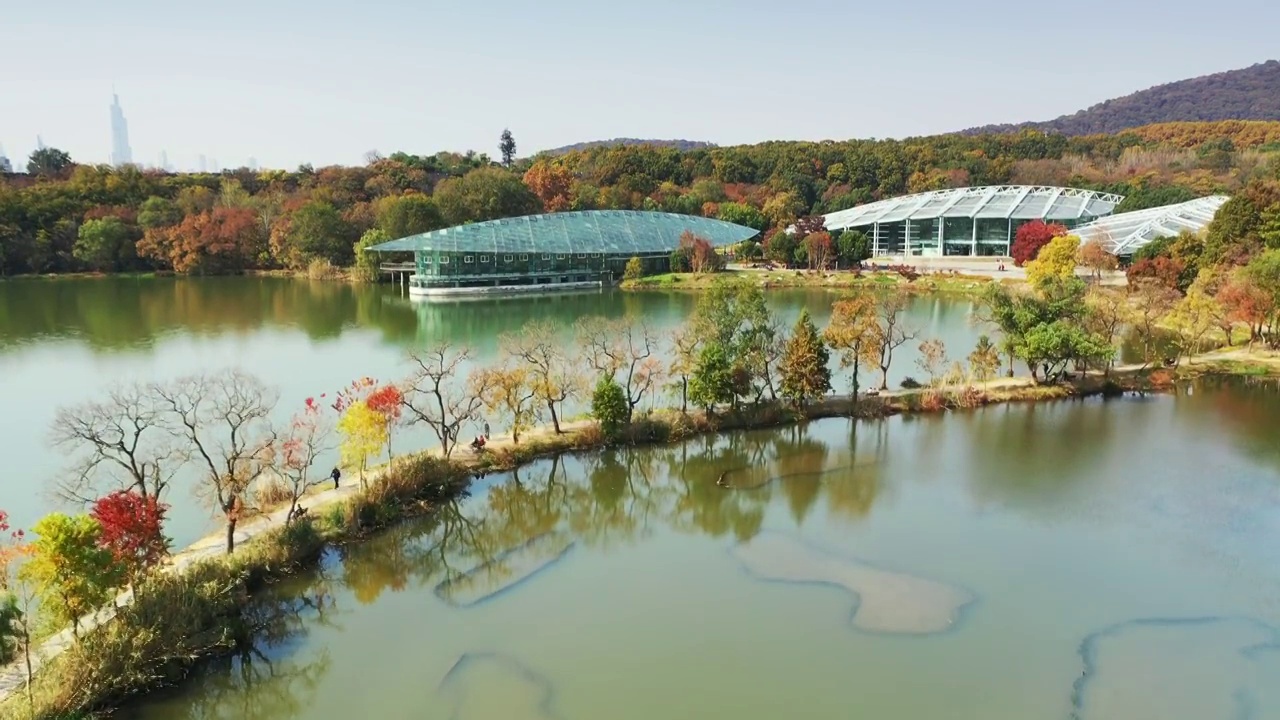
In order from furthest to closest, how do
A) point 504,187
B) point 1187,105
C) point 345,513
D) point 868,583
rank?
point 1187,105 → point 504,187 → point 345,513 → point 868,583

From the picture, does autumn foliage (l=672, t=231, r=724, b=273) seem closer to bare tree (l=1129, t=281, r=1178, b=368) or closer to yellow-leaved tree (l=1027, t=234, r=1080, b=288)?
yellow-leaved tree (l=1027, t=234, r=1080, b=288)

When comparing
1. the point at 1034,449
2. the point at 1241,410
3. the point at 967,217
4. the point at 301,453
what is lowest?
the point at 1034,449

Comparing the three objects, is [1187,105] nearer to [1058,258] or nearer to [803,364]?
[1058,258]

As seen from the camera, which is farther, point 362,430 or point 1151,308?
point 1151,308

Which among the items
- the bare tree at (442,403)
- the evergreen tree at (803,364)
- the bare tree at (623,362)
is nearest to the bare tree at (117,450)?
the bare tree at (442,403)

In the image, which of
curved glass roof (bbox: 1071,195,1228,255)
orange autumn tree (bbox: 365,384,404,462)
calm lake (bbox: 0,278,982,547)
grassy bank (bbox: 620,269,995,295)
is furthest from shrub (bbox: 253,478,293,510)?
curved glass roof (bbox: 1071,195,1228,255)

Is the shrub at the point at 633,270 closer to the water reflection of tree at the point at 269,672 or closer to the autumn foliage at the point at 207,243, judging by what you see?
the autumn foliage at the point at 207,243

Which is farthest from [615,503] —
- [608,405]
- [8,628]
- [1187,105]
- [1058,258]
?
[1187,105]

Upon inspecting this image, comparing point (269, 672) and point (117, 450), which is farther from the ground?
point (117, 450)
